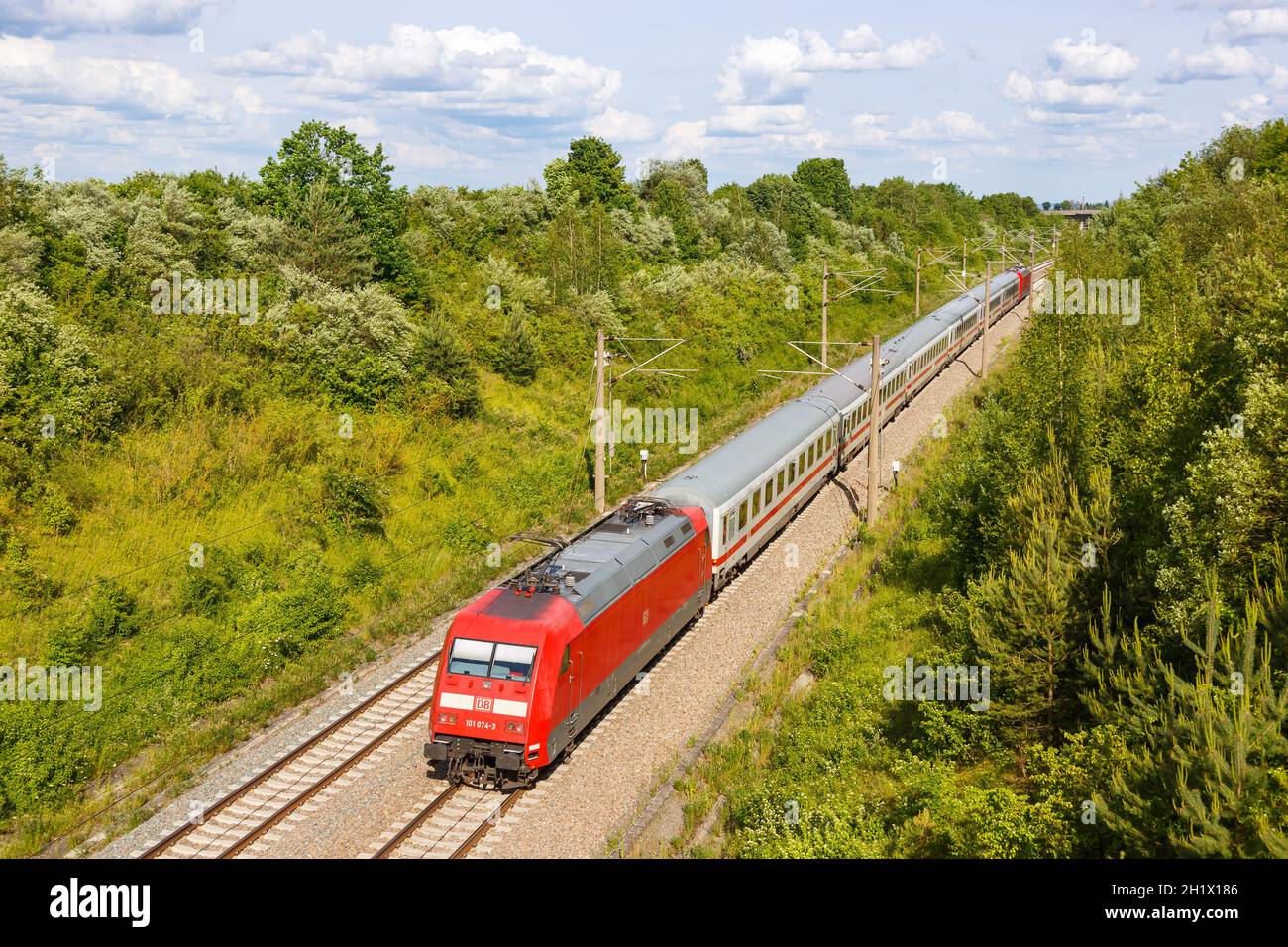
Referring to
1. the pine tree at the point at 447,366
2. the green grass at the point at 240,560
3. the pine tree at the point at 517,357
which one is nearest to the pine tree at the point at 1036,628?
the green grass at the point at 240,560

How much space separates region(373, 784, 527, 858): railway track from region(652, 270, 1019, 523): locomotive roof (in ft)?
33.1

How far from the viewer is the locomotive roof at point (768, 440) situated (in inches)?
1048

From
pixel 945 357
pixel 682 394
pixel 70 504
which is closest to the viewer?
pixel 70 504

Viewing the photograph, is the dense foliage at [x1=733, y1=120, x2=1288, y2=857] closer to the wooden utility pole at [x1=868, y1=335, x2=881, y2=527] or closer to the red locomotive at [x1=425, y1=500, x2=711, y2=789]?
the wooden utility pole at [x1=868, y1=335, x2=881, y2=527]

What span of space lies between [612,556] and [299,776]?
7662 mm

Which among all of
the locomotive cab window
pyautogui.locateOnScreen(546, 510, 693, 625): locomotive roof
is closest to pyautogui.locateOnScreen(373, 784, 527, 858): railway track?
the locomotive cab window

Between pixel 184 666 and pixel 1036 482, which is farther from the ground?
pixel 1036 482

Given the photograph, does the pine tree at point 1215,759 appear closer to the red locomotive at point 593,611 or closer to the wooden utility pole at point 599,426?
the red locomotive at point 593,611

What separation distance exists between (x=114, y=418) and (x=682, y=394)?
27.4m

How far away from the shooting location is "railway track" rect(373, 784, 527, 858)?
54.4ft

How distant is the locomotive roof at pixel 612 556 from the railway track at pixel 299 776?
3.99 metres

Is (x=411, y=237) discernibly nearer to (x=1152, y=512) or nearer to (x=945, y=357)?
(x=945, y=357)

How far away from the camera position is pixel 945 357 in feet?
193

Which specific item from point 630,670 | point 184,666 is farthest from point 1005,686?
point 184,666
